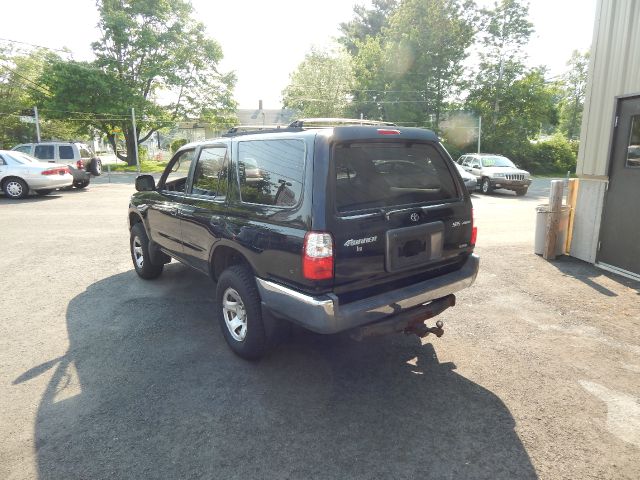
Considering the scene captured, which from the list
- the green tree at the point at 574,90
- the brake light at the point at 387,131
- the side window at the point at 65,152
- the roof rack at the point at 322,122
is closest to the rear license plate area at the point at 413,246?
the brake light at the point at 387,131

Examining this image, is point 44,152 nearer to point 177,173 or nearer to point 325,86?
point 177,173

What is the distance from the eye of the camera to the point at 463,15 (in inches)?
1431

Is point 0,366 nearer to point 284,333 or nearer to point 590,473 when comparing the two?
point 284,333

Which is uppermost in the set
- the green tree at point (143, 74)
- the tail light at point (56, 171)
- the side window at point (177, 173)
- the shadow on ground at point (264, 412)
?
the green tree at point (143, 74)

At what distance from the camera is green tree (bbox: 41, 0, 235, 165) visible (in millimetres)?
28766

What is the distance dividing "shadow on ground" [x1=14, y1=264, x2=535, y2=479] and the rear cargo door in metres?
0.90

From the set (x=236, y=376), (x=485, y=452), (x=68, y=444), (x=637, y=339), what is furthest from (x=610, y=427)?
(x=68, y=444)

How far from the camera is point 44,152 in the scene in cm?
1730

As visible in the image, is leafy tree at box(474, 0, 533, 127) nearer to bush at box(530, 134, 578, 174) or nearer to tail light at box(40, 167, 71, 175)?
bush at box(530, 134, 578, 174)

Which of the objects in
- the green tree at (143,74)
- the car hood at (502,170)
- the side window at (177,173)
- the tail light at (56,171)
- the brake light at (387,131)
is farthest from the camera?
the green tree at (143,74)

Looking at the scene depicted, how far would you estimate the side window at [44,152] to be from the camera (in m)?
17.3

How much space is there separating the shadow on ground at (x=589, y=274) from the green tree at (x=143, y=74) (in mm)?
29678

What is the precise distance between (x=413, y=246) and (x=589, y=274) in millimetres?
4430

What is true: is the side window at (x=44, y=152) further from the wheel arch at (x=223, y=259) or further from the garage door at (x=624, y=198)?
the garage door at (x=624, y=198)
